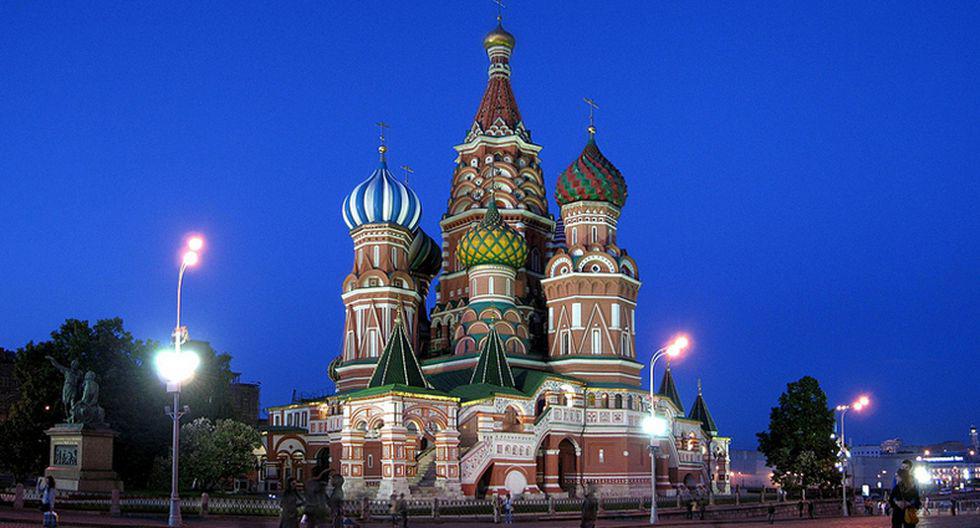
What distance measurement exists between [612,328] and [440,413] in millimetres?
14523

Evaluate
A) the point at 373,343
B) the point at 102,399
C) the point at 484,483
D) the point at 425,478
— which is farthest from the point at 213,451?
the point at 484,483

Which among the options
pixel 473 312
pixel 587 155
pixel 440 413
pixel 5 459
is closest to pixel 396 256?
pixel 473 312

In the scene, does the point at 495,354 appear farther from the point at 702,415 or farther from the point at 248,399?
the point at 248,399

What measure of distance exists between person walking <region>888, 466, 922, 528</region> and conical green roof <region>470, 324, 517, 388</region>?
3431 cm

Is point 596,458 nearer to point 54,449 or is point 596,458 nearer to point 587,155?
point 587,155

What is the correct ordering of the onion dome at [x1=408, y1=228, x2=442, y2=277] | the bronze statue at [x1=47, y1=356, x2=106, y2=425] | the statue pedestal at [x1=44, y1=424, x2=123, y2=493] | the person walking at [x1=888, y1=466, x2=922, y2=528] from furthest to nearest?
the onion dome at [x1=408, y1=228, x2=442, y2=277] → the bronze statue at [x1=47, y1=356, x2=106, y2=425] → the statue pedestal at [x1=44, y1=424, x2=123, y2=493] → the person walking at [x1=888, y1=466, x2=922, y2=528]

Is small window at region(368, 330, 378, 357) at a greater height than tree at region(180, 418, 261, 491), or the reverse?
small window at region(368, 330, 378, 357)

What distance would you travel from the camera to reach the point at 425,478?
156 ft

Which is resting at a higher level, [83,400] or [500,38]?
[500,38]

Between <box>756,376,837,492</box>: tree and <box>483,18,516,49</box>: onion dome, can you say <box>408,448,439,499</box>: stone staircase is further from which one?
<box>483,18,516,49</box>: onion dome

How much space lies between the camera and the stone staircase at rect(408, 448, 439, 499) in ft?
148

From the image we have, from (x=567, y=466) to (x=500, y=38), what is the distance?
99.9 feet

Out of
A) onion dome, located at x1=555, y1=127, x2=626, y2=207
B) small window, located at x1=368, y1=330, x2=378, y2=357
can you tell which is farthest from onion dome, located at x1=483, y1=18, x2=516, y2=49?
small window, located at x1=368, y1=330, x2=378, y2=357

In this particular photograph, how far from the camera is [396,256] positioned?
61125 millimetres
